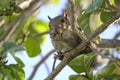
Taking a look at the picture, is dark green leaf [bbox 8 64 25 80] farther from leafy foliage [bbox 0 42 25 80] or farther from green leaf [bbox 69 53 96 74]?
green leaf [bbox 69 53 96 74]

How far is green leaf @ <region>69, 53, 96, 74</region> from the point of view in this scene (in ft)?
5.47

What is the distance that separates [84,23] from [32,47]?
902 millimetres

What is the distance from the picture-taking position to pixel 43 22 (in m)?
3.42

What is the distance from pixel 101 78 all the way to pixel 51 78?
0.66 feet

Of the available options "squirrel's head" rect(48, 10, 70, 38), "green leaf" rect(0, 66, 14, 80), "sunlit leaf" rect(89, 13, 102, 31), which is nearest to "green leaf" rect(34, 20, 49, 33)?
"sunlit leaf" rect(89, 13, 102, 31)

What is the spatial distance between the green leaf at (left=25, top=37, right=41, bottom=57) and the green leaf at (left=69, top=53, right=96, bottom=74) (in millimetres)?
922

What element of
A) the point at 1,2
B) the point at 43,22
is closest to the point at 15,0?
the point at 1,2

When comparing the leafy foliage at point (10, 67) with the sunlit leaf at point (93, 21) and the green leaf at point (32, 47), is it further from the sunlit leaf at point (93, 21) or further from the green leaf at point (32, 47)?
the green leaf at point (32, 47)

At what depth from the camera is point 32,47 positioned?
103 inches

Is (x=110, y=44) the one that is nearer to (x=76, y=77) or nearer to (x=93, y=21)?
(x=93, y=21)

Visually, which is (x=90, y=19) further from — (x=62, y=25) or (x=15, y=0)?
(x=15, y=0)

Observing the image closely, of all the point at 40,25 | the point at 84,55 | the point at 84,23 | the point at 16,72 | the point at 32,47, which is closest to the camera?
the point at 84,55

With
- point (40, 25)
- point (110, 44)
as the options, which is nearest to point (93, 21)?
point (110, 44)

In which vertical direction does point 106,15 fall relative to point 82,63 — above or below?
above
